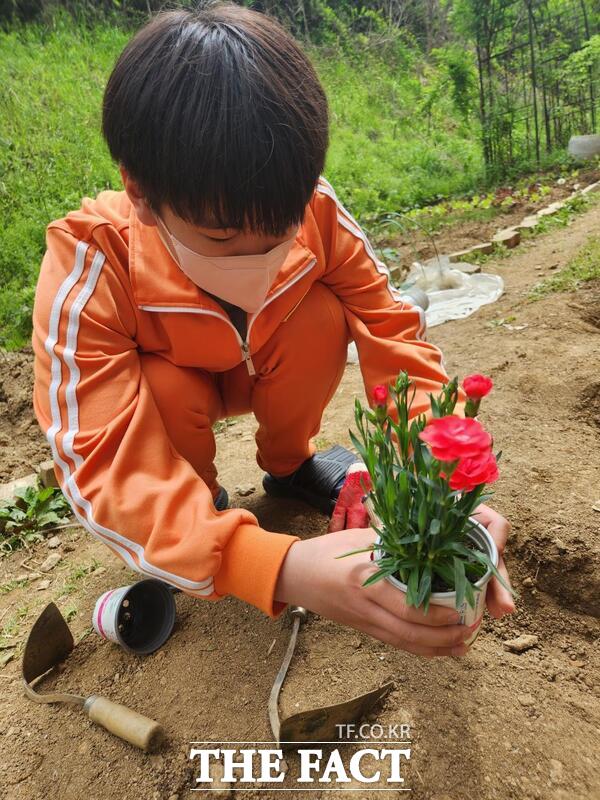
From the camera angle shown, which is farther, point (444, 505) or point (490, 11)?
point (490, 11)

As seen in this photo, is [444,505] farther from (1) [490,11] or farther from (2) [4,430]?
(1) [490,11]

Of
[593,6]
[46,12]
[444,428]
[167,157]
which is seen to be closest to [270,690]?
[444,428]

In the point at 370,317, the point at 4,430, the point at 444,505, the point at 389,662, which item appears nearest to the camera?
the point at 444,505

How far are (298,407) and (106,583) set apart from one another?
81 cm

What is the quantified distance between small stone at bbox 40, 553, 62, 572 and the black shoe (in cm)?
78

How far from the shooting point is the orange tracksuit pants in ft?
5.41

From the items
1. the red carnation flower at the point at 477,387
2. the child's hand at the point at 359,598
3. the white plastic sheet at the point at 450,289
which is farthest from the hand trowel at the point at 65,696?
the white plastic sheet at the point at 450,289

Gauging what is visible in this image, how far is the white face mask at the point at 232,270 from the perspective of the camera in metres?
1.29

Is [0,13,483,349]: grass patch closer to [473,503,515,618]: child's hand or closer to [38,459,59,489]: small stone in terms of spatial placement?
[38,459,59,489]: small stone

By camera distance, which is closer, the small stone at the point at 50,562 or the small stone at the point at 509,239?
the small stone at the point at 50,562

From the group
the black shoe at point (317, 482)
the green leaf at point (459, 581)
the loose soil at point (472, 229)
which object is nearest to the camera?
the green leaf at point (459, 581)

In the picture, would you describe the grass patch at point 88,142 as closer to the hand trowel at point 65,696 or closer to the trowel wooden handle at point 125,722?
the hand trowel at point 65,696

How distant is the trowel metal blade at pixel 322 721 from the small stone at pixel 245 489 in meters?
1.05

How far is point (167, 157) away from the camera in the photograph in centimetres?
109
